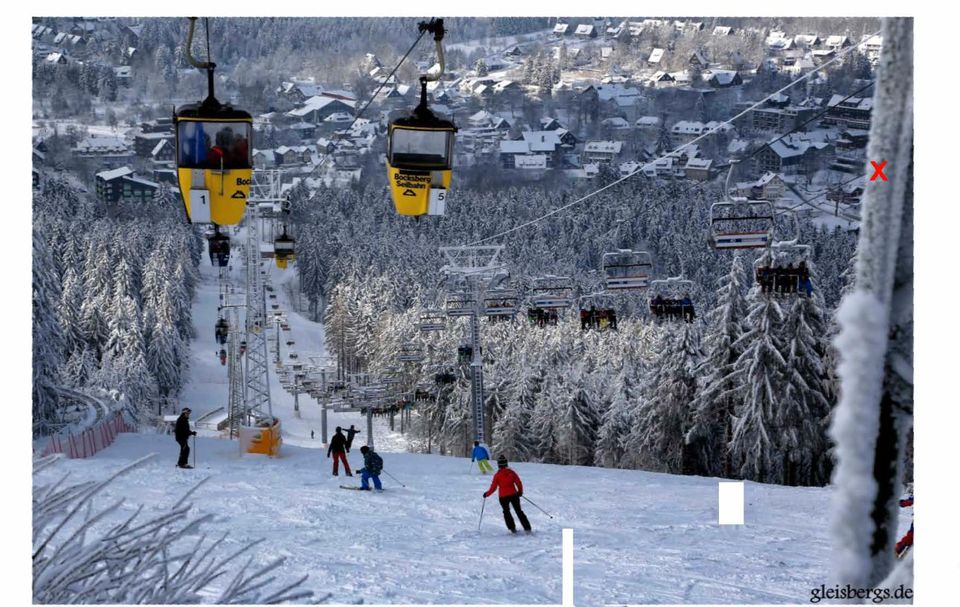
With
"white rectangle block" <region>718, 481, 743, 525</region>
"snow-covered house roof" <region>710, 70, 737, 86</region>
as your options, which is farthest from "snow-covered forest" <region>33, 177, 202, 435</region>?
"snow-covered house roof" <region>710, 70, 737, 86</region>

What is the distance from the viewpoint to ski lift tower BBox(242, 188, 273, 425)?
1550cm

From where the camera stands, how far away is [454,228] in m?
73.0

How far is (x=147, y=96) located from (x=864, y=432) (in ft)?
211

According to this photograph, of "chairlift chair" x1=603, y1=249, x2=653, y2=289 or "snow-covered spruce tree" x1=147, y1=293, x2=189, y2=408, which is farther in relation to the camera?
"snow-covered spruce tree" x1=147, y1=293, x2=189, y2=408

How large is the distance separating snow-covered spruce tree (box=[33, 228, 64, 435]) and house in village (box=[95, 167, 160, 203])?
122 feet

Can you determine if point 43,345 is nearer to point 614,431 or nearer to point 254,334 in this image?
point 254,334

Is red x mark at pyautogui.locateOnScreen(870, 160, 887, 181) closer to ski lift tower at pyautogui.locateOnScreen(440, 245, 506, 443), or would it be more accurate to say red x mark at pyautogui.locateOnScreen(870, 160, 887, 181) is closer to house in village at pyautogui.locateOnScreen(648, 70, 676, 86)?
ski lift tower at pyautogui.locateOnScreen(440, 245, 506, 443)

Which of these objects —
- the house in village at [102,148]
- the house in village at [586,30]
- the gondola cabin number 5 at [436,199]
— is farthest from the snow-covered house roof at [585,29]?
the gondola cabin number 5 at [436,199]

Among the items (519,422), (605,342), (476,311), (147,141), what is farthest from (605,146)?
(476,311)

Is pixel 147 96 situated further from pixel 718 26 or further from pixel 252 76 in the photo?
pixel 718 26

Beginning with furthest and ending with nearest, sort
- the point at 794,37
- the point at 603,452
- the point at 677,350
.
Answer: the point at 794,37, the point at 603,452, the point at 677,350

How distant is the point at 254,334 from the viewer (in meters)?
16.9
